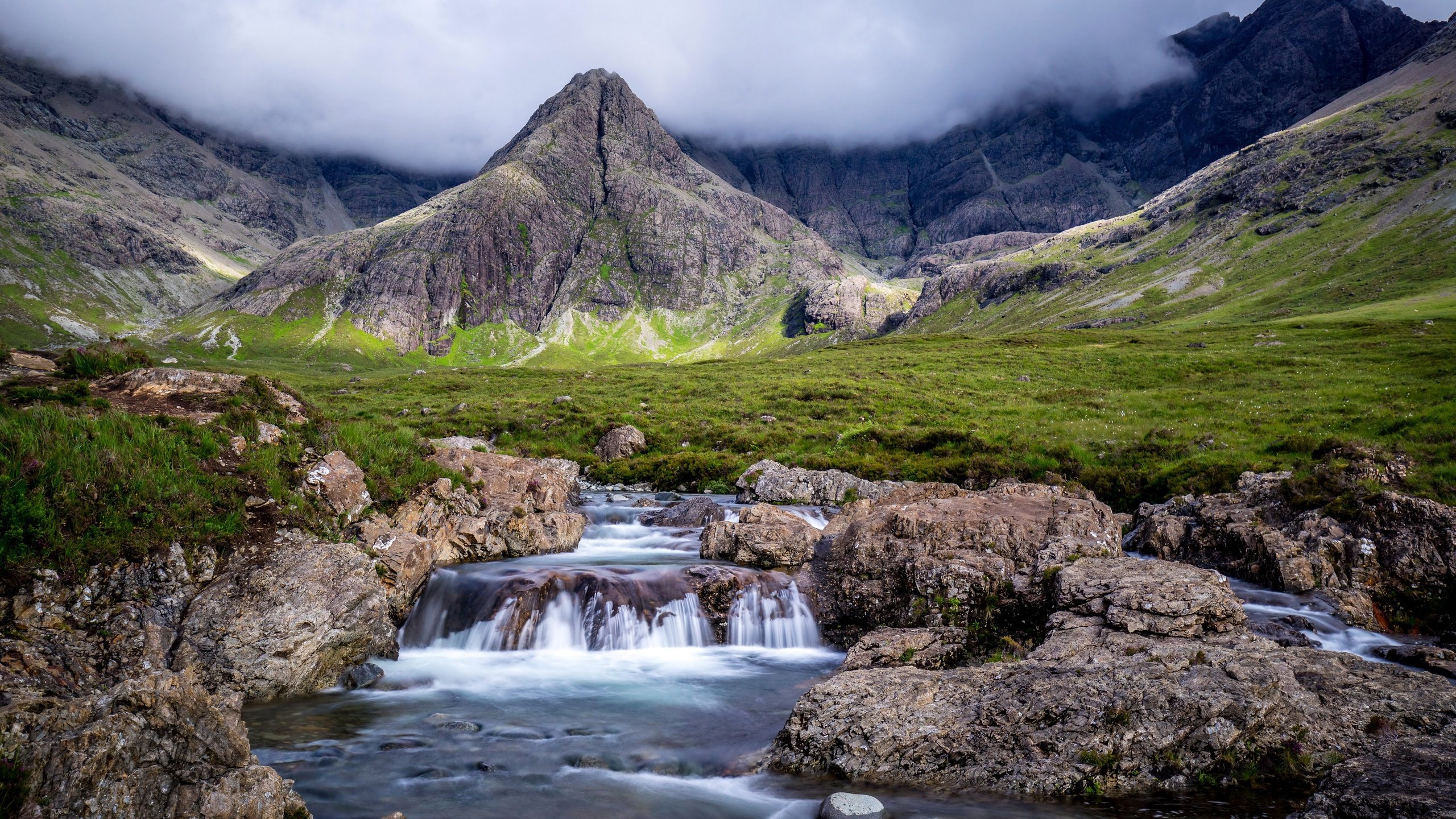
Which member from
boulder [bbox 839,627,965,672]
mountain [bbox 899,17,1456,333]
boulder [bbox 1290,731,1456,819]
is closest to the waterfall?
boulder [bbox 839,627,965,672]

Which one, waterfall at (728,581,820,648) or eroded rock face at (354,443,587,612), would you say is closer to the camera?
eroded rock face at (354,443,587,612)

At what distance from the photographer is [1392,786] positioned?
5.63m

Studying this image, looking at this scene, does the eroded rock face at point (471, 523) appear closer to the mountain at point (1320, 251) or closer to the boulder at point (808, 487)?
the boulder at point (808, 487)

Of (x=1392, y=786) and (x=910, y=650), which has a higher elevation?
(x=1392, y=786)

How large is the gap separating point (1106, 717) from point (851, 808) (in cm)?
356

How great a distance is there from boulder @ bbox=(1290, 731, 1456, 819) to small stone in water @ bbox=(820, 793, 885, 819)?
3.94 meters

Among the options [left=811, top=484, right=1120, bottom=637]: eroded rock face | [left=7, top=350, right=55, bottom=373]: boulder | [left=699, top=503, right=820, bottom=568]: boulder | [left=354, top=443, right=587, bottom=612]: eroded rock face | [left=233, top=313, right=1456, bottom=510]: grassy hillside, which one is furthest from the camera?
[left=233, top=313, right=1456, bottom=510]: grassy hillside

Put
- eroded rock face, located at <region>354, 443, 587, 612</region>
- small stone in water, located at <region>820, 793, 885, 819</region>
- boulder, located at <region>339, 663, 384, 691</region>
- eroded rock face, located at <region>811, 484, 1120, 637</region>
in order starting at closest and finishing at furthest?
small stone in water, located at <region>820, 793, 885, 819</region> → boulder, located at <region>339, 663, 384, 691</region> → eroded rock face, located at <region>811, 484, 1120, 637</region> → eroded rock face, located at <region>354, 443, 587, 612</region>

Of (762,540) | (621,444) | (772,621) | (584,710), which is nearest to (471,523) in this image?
(584,710)

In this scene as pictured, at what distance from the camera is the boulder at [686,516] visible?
22.7 m

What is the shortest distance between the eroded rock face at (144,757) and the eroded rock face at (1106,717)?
6249 millimetres

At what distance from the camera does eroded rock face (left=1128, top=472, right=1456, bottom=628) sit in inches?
525

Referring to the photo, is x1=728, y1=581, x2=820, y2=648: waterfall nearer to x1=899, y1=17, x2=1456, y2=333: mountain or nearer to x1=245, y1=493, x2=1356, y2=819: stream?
x1=245, y1=493, x2=1356, y2=819: stream

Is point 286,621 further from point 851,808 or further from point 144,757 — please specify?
point 851,808
